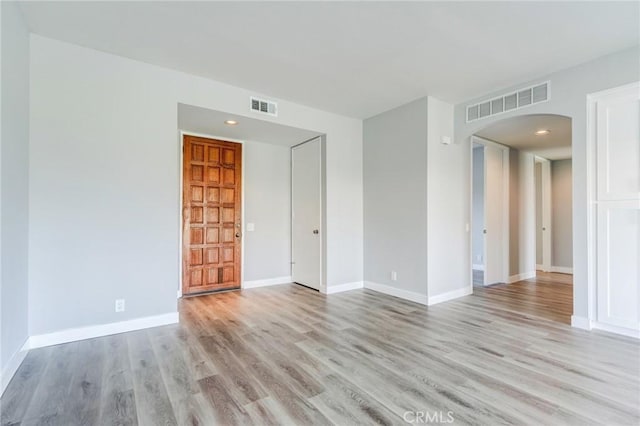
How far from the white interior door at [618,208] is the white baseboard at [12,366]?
5.27 m

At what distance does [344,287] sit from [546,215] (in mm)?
5446

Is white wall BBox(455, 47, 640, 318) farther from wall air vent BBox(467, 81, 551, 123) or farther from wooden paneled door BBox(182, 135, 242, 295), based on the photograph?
wooden paneled door BBox(182, 135, 242, 295)

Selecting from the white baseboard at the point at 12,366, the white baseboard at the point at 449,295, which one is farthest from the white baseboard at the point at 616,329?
the white baseboard at the point at 12,366

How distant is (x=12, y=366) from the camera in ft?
7.72

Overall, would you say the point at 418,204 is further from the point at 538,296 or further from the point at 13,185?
the point at 13,185

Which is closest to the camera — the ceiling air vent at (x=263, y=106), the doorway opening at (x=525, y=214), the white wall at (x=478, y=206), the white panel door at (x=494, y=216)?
the ceiling air vent at (x=263, y=106)

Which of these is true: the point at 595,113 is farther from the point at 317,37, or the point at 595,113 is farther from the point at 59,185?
the point at 59,185

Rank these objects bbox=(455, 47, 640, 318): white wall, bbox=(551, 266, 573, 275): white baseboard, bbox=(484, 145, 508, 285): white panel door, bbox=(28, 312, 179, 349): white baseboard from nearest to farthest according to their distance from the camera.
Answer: bbox=(28, 312, 179, 349): white baseboard < bbox=(455, 47, 640, 318): white wall < bbox=(484, 145, 508, 285): white panel door < bbox=(551, 266, 573, 275): white baseboard

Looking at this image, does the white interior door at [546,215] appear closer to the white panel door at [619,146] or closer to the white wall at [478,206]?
the white wall at [478,206]

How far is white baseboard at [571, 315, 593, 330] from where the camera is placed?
10.9 feet

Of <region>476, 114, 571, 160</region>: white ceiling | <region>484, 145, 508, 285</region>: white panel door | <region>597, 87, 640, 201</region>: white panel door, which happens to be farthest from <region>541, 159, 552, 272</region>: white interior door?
<region>597, 87, 640, 201</region>: white panel door

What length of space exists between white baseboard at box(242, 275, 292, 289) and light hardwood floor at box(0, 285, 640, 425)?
1651 mm

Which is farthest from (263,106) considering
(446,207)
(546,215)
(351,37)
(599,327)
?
(546,215)

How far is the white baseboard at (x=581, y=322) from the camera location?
3.32 meters
